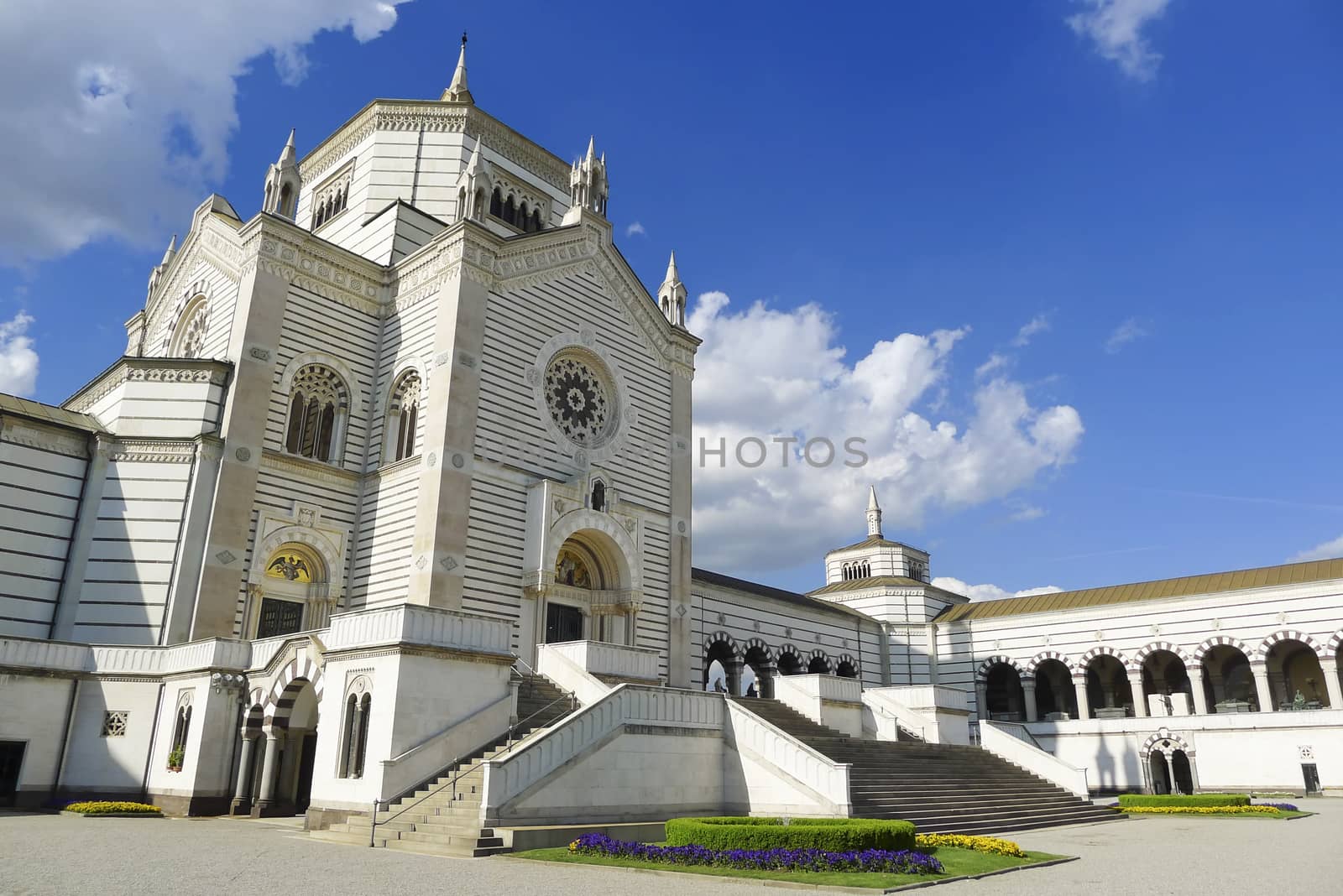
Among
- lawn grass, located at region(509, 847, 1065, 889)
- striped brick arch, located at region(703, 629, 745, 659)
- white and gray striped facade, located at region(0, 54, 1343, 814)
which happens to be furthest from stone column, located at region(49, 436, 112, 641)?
striped brick arch, located at region(703, 629, 745, 659)

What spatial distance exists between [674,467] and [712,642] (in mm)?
9770

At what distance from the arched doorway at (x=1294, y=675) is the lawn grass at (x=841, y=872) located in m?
34.2

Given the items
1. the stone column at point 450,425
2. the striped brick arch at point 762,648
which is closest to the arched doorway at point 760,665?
the striped brick arch at point 762,648

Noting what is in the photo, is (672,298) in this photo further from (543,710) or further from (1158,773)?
(1158,773)

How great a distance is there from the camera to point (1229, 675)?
4647 cm

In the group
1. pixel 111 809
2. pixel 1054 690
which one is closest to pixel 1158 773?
pixel 1054 690

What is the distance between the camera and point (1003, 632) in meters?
49.0

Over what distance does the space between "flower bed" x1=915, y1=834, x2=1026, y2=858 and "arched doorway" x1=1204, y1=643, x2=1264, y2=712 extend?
33752mm

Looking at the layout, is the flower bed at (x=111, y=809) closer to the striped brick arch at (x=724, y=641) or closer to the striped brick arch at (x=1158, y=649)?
the striped brick arch at (x=724, y=641)

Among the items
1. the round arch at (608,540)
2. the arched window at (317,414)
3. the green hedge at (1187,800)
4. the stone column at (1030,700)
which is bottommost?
the green hedge at (1187,800)

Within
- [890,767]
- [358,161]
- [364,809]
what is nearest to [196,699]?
[364,809]

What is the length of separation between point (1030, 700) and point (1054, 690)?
5.67 meters

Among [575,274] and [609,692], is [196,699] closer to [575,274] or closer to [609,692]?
[609,692]

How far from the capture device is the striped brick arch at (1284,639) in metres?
40.0
